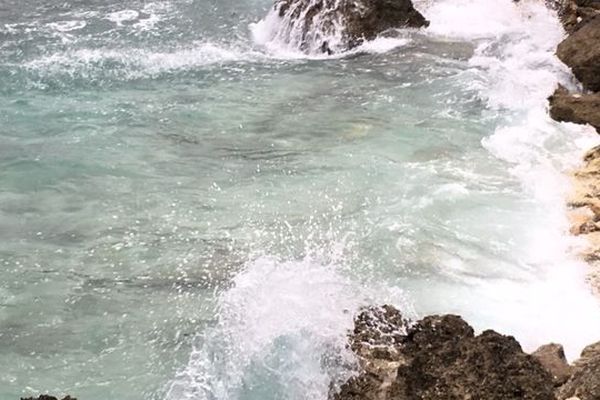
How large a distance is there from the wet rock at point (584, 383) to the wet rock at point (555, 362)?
0.28 ft

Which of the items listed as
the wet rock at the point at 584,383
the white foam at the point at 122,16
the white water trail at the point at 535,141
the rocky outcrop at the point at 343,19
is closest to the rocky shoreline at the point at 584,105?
the white water trail at the point at 535,141

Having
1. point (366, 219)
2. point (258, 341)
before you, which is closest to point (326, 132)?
point (366, 219)

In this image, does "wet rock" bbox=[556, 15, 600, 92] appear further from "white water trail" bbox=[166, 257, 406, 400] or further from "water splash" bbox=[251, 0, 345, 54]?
"white water trail" bbox=[166, 257, 406, 400]

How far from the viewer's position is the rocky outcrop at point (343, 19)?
1366 centimetres

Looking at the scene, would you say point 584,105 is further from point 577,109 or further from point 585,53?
point 585,53

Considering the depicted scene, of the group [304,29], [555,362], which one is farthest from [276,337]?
[304,29]

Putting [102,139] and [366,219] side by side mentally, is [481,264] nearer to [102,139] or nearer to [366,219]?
[366,219]

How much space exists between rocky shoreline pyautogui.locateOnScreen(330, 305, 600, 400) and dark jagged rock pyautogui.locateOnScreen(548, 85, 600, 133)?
5269 millimetres

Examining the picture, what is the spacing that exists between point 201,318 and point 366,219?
7.75 ft

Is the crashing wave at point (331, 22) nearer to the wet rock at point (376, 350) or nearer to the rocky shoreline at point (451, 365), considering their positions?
the wet rock at point (376, 350)

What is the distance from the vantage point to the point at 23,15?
50.1 ft

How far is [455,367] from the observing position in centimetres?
489

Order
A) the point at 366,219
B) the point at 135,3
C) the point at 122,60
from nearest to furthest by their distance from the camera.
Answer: the point at 366,219 < the point at 122,60 < the point at 135,3

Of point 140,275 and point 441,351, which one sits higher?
point 441,351
